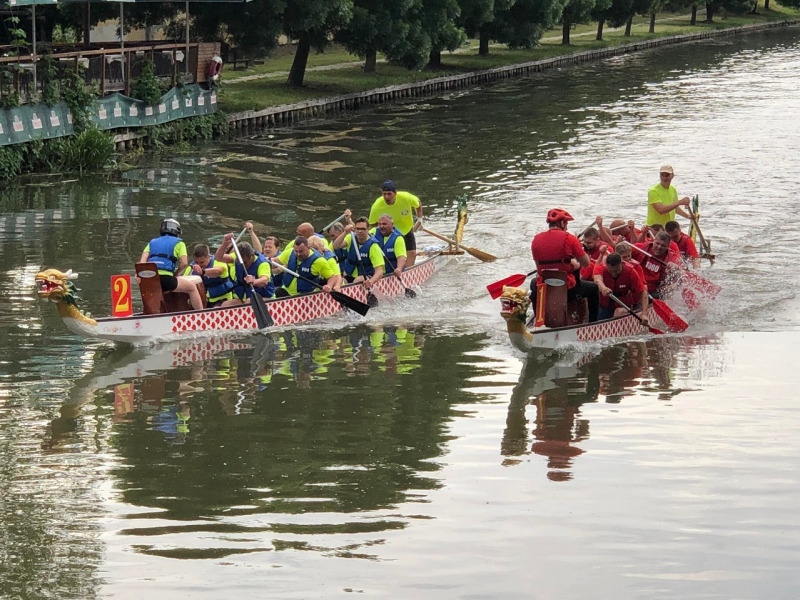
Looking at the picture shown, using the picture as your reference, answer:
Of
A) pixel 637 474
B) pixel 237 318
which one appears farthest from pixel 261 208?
pixel 637 474

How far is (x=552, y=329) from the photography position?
1814 centimetres

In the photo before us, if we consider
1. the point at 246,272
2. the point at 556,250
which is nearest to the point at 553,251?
the point at 556,250

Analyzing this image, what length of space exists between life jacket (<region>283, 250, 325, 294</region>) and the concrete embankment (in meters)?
23.2

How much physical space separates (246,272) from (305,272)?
4.41 ft

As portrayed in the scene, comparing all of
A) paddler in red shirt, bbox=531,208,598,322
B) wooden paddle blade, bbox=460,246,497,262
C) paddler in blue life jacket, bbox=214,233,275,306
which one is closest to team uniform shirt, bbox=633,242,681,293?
paddler in red shirt, bbox=531,208,598,322

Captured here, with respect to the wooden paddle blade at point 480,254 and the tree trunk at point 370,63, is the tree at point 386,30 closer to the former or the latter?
the tree trunk at point 370,63

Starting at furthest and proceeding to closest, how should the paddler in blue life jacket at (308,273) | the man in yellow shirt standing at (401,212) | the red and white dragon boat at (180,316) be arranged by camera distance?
the man in yellow shirt standing at (401,212) < the paddler in blue life jacket at (308,273) < the red and white dragon boat at (180,316)

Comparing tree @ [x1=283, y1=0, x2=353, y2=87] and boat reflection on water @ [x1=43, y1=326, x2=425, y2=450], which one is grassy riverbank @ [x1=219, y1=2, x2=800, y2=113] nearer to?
tree @ [x1=283, y1=0, x2=353, y2=87]

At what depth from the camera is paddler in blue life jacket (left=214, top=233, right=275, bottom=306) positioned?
64.8 ft

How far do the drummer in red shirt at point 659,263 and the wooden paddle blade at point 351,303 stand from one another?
4393mm

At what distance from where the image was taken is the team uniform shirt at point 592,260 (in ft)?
63.9

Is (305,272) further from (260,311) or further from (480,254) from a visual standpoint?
(480,254)

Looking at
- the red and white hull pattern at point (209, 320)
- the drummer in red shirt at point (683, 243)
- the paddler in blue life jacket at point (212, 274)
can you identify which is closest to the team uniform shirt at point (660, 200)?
the drummer in red shirt at point (683, 243)

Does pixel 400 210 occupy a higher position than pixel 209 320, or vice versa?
pixel 400 210
